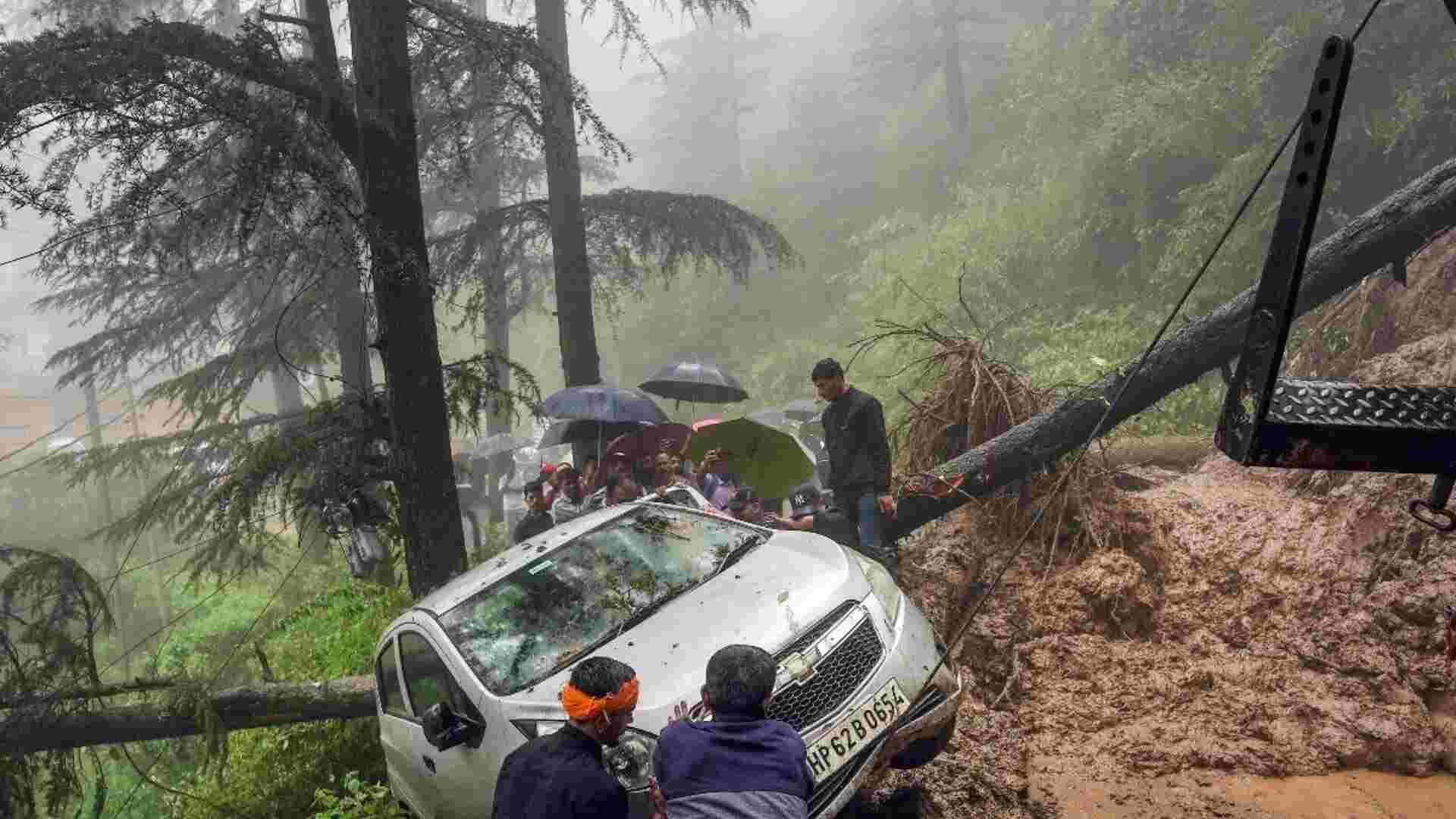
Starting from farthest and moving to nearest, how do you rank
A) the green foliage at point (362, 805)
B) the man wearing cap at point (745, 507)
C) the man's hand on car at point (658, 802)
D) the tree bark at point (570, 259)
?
the tree bark at point (570, 259) < the man wearing cap at point (745, 507) < the green foliage at point (362, 805) < the man's hand on car at point (658, 802)

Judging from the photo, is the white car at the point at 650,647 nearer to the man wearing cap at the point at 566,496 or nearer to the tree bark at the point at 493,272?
the man wearing cap at the point at 566,496

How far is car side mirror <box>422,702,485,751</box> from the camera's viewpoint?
444 centimetres

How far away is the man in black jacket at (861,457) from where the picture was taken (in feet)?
22.7

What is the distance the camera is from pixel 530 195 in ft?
67.4

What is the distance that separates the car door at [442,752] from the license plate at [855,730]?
5.17 ft

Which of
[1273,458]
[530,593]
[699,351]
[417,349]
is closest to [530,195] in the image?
[699,351]

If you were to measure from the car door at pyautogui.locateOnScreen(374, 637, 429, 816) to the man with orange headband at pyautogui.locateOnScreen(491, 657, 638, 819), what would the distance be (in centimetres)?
248

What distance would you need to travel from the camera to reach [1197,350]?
7227 millimetres

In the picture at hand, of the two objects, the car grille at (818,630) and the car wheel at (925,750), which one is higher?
the car grille at (818,630)

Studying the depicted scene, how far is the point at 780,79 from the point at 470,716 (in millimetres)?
56312

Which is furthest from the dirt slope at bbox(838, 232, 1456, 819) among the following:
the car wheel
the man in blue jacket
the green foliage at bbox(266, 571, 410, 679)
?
the green foliage at bbox(266, 571, 410, 679)

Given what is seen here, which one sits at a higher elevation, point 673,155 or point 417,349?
point 673,155

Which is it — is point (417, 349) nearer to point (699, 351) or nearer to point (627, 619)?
point (627, 619)

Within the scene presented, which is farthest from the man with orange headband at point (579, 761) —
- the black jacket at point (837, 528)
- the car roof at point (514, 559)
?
the black jacket at point (837, 528)
